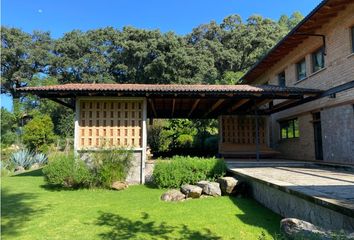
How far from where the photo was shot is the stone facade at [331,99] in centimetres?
1138

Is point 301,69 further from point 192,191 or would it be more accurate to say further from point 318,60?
point 192,191

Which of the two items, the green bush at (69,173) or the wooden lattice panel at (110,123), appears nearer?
the green bush at (69,173)

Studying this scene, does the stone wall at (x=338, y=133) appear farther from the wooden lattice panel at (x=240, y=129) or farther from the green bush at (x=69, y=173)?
the green bush at (x=69, y=173)

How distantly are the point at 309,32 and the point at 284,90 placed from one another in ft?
11.9

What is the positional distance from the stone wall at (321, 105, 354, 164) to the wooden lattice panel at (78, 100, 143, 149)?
25.4 feet

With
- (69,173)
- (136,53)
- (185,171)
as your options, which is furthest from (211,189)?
(136,53)

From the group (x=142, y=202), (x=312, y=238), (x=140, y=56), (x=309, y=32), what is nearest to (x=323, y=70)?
(x=309, y=32)

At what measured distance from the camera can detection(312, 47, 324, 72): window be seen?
44.7 ft

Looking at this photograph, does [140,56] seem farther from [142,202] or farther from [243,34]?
[142,202]

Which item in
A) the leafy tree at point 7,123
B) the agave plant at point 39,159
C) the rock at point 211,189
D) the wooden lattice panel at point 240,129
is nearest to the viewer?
the rock at point 211,189

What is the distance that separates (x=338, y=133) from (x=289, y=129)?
16.3 feet

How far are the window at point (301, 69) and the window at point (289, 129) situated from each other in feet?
7.44

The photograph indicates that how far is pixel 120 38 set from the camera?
122 feet

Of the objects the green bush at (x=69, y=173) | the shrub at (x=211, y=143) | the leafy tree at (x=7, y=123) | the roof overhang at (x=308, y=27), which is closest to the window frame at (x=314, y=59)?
the roof overhang at (x=308, y=27)
